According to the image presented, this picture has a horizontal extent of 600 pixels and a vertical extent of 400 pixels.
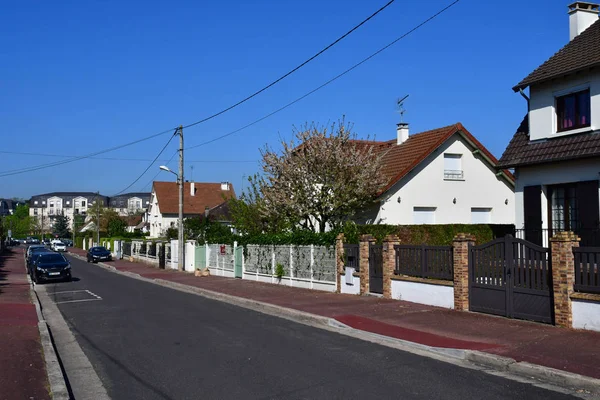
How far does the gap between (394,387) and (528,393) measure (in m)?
1.70

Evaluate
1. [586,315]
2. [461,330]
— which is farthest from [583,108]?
[461,330]

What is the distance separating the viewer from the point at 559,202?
18078 mm

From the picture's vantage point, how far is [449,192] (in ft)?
95.1

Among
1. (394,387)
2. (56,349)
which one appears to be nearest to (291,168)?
(56,349)

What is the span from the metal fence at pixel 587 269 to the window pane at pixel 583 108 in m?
6.36

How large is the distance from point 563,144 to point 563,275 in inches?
258

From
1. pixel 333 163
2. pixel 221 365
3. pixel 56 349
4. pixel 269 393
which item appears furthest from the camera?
pixel 333 163

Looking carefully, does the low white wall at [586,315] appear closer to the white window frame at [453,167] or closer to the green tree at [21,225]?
the white window frame at [453,167]

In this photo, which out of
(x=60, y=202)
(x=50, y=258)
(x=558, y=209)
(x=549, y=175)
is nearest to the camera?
(x=549, y=175)

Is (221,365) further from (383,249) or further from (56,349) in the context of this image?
(383,249)

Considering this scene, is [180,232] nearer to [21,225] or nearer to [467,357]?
[467,357]

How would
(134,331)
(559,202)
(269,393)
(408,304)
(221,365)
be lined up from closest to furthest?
(269,393) < (221,365) < (134,331) < (408,304) < (559,202)

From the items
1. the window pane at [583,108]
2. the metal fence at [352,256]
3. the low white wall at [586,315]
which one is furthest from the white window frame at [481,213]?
the low white wall at [586,315]

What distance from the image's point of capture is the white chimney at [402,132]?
3177 centimetres
